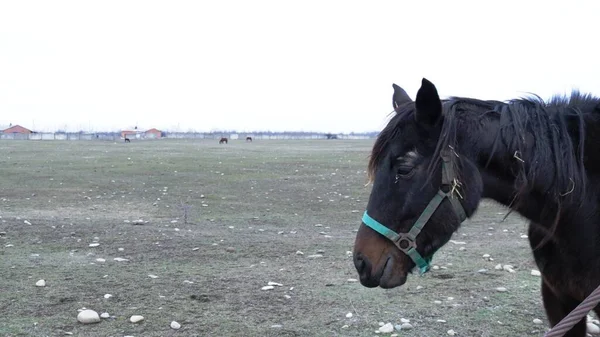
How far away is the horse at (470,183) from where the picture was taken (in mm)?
2803

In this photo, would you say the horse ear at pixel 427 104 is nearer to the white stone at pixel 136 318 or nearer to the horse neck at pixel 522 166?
the horse neck at pixel 522 166

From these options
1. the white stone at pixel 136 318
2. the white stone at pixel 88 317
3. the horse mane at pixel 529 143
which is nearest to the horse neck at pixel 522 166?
the horse mane at pixel 529 143

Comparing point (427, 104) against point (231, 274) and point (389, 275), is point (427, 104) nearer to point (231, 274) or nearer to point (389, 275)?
point (389, 275)

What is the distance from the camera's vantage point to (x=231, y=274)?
272 inches

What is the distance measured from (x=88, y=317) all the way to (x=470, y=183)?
4102 mm

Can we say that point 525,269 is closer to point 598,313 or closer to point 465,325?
point 465,325

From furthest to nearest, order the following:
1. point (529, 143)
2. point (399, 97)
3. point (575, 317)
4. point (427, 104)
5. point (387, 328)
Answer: point (387, 328), point (399, 97), point (529, 143), point (427, 104), point (575, 317)

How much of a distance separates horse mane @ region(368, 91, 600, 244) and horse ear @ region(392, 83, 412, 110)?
0.36m

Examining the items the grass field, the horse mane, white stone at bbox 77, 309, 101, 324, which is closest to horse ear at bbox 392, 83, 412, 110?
the horse mane

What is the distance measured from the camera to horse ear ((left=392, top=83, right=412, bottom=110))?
3330 millimetres

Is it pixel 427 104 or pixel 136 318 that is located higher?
pixel 427 104

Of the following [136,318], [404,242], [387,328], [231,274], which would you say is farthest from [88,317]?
[404,242]

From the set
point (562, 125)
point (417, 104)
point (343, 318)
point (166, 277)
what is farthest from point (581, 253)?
point (166, 277)

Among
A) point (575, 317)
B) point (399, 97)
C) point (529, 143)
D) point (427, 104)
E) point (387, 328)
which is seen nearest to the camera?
point (575, 317)
